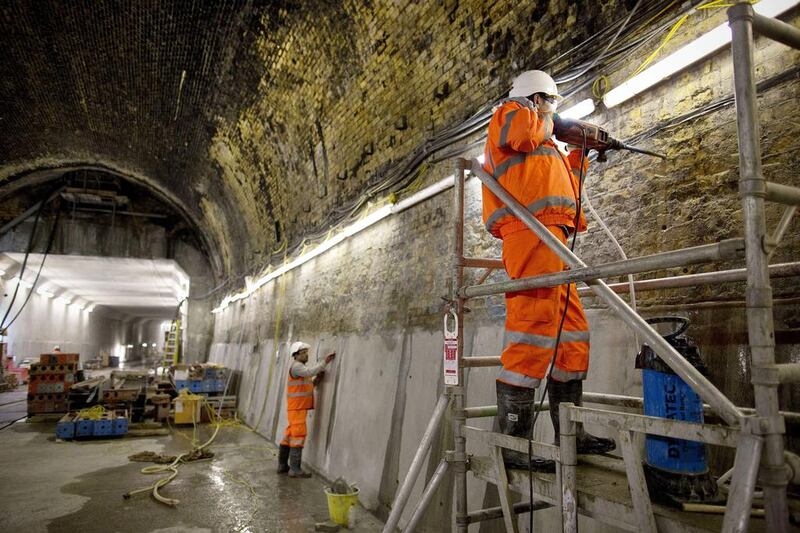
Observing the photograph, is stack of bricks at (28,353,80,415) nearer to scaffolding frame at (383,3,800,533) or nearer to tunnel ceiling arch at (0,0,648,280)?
tunnel ceiling arch at (0,0,648,280)

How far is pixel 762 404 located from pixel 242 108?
10.4m

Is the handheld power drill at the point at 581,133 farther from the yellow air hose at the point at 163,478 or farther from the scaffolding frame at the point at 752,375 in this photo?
the yellow air hose at the point at 163,478

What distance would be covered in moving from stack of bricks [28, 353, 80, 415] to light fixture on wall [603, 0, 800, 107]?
1378cm

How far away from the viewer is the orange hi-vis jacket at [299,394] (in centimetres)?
716

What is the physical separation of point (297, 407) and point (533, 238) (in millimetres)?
5325

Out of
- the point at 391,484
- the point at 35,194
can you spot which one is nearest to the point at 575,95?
the point at 391,484

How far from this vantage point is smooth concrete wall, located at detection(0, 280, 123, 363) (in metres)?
20.3

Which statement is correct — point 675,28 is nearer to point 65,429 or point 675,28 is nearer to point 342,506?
point 342,506

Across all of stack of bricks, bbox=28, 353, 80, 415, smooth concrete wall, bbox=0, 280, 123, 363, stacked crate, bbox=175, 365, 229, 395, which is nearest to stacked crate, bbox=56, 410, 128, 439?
stacked crate, bbox=175, 365, 229, 395

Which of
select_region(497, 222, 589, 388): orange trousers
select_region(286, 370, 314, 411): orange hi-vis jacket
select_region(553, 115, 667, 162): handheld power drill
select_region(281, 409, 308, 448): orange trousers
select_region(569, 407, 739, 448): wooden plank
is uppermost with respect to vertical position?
select_region(553, 115, 667, 162): handheld power drill

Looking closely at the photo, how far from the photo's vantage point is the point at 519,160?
2953mm

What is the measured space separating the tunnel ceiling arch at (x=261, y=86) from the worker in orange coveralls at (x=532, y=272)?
1.74m

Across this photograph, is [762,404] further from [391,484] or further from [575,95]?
[391,484]

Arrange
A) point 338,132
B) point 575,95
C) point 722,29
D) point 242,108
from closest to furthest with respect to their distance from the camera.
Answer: point 722,29, point 575,95, point 338,132, point 242,108
